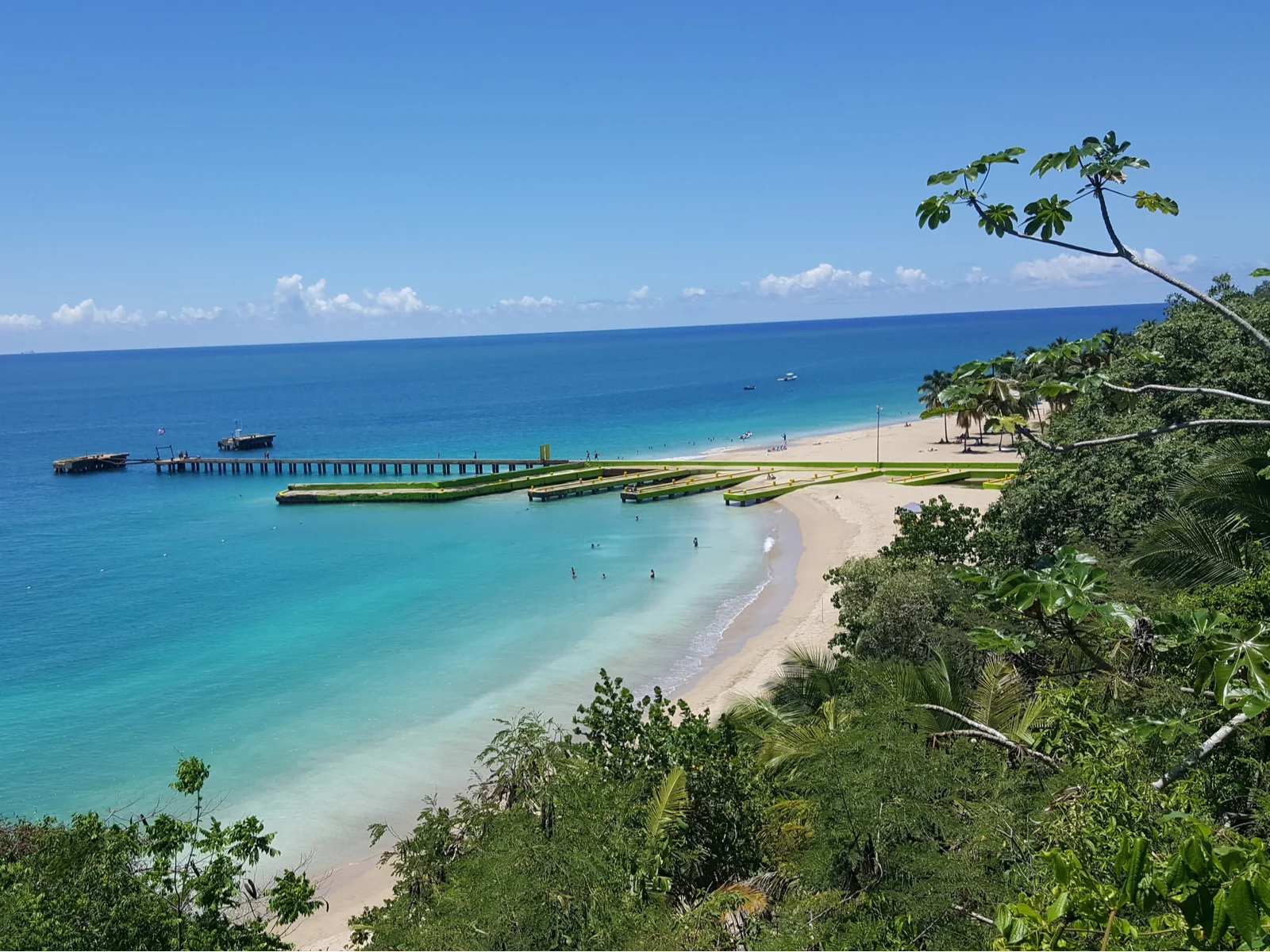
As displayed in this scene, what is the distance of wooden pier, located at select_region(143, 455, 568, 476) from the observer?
264 feet

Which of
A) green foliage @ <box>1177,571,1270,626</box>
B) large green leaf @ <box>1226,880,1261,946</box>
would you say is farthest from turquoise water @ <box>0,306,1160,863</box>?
large green leaf @ <box>1226,880,1261,946</box>

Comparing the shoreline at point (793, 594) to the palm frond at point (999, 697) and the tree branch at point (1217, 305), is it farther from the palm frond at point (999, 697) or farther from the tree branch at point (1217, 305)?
the tree branch at point (1217, 305)

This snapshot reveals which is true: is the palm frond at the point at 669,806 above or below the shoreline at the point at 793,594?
above

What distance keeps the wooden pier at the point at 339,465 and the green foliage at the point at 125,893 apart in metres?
67.0

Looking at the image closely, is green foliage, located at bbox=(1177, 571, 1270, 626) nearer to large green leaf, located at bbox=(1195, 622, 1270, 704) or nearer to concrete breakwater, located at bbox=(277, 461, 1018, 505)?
large green leaf, located at bbox=(1195, 622, 1270, 704)

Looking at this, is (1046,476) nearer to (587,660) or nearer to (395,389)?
(587,660)

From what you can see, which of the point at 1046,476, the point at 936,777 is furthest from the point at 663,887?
the point at 1046,476

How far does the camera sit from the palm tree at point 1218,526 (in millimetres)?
11359

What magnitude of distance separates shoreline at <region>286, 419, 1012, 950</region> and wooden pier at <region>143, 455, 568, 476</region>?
77.8 feet

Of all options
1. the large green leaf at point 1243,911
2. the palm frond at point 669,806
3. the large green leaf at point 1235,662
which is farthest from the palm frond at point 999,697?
the large green leaf at point 1243,911

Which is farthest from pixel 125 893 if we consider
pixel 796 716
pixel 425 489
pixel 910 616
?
pixel 425 489

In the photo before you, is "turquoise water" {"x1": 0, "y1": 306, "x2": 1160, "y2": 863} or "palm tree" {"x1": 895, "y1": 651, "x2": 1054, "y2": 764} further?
"turquoise water" {"x1": 0, "y1": 306, "x2": 1160, "y2": 863}

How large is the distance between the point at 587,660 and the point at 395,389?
151334 millimetres

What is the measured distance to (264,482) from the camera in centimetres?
7931
